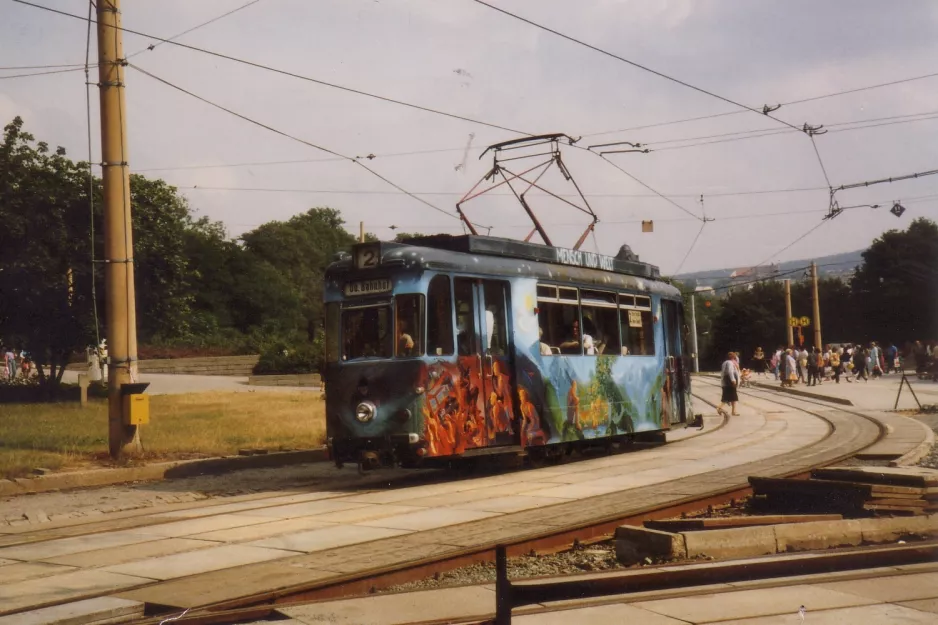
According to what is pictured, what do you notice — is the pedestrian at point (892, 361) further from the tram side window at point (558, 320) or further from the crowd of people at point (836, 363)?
the tram side window at point (558, 320)

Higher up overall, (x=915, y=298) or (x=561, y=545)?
(x=915, y=298)

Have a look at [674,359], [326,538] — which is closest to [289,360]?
[674,359]

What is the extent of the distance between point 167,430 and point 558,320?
930 centimetres

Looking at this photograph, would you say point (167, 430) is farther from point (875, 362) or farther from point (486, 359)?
point (875, 362)

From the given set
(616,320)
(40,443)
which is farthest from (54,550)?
(616,320)

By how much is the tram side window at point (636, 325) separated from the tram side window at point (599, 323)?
0.29 m

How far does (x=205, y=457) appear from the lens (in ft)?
53.7

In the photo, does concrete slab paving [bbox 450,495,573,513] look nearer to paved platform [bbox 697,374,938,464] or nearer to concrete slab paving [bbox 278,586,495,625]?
concrete slab paving [bbox 278,586,495,625]

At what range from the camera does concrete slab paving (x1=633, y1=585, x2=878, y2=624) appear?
578 cm

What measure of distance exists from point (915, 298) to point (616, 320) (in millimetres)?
62224

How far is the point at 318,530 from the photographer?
378 inches

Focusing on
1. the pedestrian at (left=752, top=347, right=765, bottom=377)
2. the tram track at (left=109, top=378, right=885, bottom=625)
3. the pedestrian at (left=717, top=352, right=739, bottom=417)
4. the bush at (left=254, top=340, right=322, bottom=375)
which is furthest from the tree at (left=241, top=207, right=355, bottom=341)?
the tram track at (left=109, top=378, right=885, bottom=625)

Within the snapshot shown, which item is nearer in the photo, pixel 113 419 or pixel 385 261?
pixel 385 261

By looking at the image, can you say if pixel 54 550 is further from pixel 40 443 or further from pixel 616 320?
pixel 616 320
